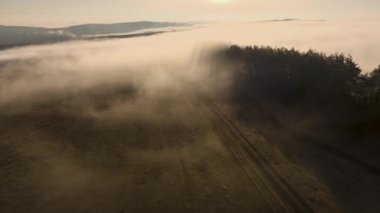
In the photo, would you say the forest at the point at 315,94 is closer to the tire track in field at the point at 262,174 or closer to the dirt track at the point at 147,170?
the tire track in field at the point at 262,174

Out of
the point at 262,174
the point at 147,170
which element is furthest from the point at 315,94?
the point at 147,170

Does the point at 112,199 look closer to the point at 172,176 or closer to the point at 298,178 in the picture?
the point at 172,176

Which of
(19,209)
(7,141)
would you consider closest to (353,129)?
(19,209)

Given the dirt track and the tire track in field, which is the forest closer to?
the tire track in field

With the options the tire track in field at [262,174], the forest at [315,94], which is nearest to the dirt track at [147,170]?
the tire track in field at [262,174]

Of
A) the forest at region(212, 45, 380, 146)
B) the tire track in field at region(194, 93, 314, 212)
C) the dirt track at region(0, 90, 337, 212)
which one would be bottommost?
the dirt track at region(0, 90, 337, 212)

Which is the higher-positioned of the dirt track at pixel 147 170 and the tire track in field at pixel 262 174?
the tire track in field at pixel 262 174

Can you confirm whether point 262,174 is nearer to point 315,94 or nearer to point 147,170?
point 147,170

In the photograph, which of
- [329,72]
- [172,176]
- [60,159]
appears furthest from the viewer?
[329,72]

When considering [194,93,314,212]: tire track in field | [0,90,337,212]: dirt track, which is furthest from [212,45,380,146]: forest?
[0,90,337,212]: dirt track
